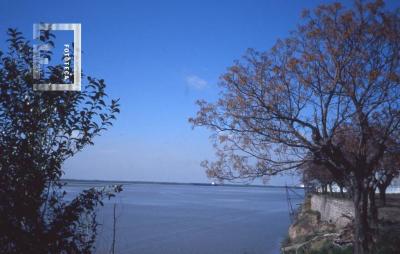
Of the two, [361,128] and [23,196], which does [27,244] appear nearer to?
[23,196]

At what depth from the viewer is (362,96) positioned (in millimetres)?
10562

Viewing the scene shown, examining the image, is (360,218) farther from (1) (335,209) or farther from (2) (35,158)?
(1) (335,209)

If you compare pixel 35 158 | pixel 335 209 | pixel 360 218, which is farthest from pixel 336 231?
pixel 35 158

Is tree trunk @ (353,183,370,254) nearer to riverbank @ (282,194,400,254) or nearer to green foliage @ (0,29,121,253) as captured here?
riverbank @ (282,194,400,254)

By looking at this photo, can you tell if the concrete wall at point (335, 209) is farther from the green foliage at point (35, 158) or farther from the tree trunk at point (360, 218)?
the green foliage at point (35, 158)

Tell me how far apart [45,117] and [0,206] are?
120cm

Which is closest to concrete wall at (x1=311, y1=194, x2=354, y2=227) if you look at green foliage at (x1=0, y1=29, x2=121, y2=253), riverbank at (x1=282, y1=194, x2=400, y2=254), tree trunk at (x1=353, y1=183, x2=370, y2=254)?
riverbank at (x1=282, y1=194, x2=400, y2=254)

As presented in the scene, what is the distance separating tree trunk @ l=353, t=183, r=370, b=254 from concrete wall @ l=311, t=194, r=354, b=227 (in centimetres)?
592

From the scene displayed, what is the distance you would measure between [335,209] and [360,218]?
46.4ft

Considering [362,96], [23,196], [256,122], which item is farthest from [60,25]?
[362,96]

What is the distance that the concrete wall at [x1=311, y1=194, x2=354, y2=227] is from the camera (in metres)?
21.2

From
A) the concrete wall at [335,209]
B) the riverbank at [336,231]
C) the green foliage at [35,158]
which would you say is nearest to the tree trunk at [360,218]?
the riverbank at [336,231]

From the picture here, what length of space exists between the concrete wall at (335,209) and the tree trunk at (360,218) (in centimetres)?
592

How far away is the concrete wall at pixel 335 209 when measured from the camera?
21.2 meters
